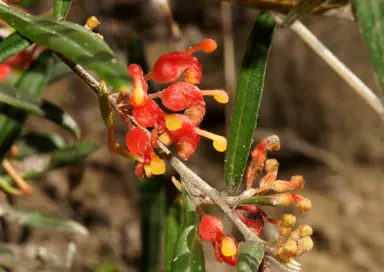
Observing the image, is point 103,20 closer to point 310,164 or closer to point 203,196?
point 310,164

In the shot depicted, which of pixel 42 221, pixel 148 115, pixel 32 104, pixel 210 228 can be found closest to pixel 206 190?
pixel 210 228

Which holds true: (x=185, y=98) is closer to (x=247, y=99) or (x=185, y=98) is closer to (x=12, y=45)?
(x=247, y=99)

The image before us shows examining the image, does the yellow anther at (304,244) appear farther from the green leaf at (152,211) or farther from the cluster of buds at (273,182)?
the green leaf at (152,211)

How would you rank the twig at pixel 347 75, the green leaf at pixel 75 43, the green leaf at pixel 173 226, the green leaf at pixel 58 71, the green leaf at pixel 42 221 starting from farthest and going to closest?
1. the green leaf at pixel 42 221
2. the green leaf at pixel 58 71
3. the twig at pixel 347 75
4. the green leaf at pixel 173 226
5. the green leaf at pixel 75 43

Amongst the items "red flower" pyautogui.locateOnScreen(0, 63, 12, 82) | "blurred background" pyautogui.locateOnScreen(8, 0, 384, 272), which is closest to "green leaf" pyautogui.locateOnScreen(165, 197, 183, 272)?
"red flower" pyautogui.locateOnScreen(0, 63, 12, 82)

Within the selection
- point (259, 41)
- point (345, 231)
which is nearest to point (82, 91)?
point (345, 231)

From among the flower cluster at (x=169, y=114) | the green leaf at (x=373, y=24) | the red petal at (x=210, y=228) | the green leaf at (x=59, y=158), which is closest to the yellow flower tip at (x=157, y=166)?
the flower cluster at (x=169, y=114)
